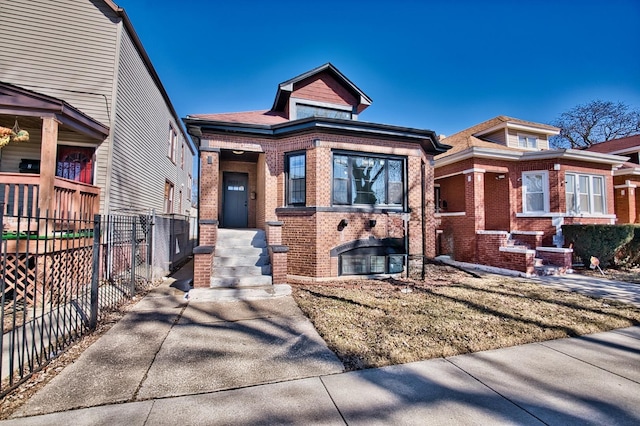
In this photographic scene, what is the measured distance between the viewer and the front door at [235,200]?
37.4ft

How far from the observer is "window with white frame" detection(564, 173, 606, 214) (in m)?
11.7

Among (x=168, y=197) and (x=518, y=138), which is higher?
(x=518, y=138)

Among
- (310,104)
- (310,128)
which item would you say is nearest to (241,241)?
(310,128)

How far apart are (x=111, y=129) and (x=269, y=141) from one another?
4.38 meters

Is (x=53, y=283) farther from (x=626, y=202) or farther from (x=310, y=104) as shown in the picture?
(x=626, y=202)

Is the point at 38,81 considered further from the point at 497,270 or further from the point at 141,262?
the point at 497,270

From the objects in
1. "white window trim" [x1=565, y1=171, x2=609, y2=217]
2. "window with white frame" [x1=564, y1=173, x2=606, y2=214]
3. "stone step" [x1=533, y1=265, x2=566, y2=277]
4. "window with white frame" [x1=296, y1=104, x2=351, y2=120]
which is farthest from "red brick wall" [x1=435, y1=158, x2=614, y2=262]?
"window with white frame" [x1=296, y1=104, x2=351, y2=120]

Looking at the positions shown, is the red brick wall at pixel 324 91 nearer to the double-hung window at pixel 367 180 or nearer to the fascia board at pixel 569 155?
the double-hung window at pixel 367 180

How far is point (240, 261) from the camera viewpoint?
7.52 m

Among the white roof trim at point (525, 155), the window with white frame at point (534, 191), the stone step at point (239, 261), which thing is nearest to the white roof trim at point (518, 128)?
the white roof trim at point (525, 155)

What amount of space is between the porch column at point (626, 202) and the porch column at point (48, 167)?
22.8m

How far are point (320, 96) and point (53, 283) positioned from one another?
9.14 m

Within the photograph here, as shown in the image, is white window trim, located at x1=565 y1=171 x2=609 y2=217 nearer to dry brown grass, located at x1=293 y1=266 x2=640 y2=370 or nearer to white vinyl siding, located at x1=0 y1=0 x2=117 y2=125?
dry brown grass, located at x1=293 y1=266 x2=640 y2=370

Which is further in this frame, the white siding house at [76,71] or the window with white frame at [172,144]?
the window with white frame at [172,144]
